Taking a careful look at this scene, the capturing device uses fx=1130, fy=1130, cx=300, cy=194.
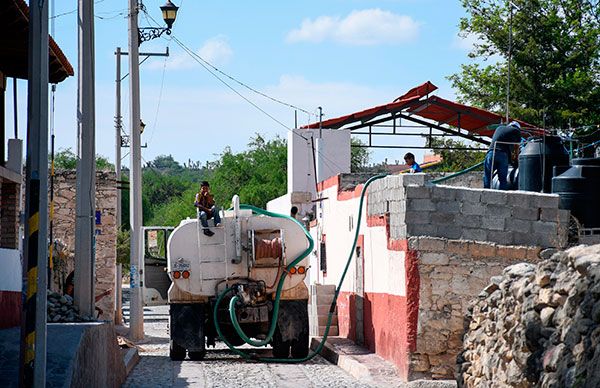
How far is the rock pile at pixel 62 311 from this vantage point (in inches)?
663

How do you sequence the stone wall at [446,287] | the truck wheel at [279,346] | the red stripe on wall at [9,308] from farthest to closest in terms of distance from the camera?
the truck wheel at [279,346] → the stone wall at [446,287] → the red stripe on wall at [9,308]

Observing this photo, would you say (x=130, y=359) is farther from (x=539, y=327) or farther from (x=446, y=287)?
(x=539, y=327)

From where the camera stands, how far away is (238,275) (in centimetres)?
2014

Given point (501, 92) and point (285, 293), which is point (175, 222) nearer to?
point (501, 92)

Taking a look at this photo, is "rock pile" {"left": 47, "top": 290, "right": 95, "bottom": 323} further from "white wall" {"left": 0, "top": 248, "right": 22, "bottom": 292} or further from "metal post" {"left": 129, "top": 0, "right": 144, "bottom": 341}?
"metal post" {"left": 129, "top": 0, "right": 144, "bottom": 341}

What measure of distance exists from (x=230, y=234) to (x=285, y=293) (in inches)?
57.3

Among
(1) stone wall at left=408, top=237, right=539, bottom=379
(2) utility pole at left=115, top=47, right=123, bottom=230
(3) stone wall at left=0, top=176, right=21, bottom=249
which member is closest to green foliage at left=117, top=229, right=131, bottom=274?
(2) utility pole at left=115, top=47, right=123, bottom=230

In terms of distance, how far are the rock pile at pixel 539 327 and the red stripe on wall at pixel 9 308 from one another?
5615mm

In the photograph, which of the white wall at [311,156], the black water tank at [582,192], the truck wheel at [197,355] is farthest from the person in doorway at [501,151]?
the white wall at [311,156]

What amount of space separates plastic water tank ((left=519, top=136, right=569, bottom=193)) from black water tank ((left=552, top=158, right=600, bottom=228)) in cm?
98

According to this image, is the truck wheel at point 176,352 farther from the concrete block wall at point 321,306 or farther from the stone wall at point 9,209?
the concrete block wall at point 321,306

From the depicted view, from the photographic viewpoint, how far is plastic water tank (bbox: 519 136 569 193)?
→ 1962 cm

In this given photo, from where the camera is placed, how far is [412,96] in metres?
36.7

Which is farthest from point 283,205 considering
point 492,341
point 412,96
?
point 492,341
